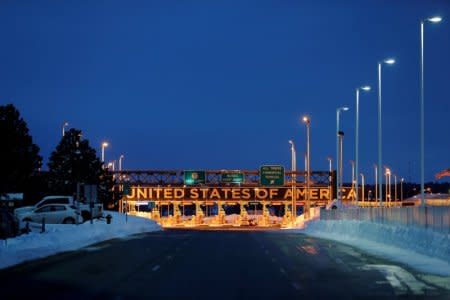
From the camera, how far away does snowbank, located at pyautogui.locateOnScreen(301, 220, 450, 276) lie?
84.0 feet

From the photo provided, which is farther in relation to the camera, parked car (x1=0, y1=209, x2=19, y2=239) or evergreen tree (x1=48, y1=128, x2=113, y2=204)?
evergreen tree (x1=48, y1=128, x2=113, y2=204)

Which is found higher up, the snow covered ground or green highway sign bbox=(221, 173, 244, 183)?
green highway sign bbox=(221, 173, 244, 183)

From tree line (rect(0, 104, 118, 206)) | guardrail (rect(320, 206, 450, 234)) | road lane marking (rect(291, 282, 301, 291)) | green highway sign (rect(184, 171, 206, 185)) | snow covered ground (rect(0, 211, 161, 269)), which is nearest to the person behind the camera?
road lane marking (rect(291, 282, 301, 291))

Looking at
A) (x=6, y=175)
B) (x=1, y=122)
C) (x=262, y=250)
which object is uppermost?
(x=1, y=122)

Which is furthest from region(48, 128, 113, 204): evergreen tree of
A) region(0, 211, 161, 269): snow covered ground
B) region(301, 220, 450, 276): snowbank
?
region(301, 220, 450, 276): snowbank

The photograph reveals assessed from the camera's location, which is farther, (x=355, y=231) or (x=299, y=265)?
(x=355, y=231)

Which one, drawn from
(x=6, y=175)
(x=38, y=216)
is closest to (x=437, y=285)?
(x=6, y=175)

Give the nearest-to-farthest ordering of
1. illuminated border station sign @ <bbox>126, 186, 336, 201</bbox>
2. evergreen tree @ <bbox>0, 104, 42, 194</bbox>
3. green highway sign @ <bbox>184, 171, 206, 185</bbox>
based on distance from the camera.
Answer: evergreen tree @ <bbox>0, 104, 42, 194</bbox> < green highway sign @ <bbox>184, 171, 206, 185</bbox> < illuminated border station sign @ <bbox>126, 186, 336, 201</bbox>

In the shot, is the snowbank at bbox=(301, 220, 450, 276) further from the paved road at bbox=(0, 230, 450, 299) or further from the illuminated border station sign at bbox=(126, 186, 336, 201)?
the illuminated border station sign at bbox=(126, 186, 336, 201)

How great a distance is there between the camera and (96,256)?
30094 millimetres

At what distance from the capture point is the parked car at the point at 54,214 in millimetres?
53500

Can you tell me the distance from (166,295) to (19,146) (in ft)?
94.9

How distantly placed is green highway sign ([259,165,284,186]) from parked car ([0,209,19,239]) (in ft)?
203

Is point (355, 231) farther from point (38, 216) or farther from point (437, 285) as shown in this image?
point (437, 285)
